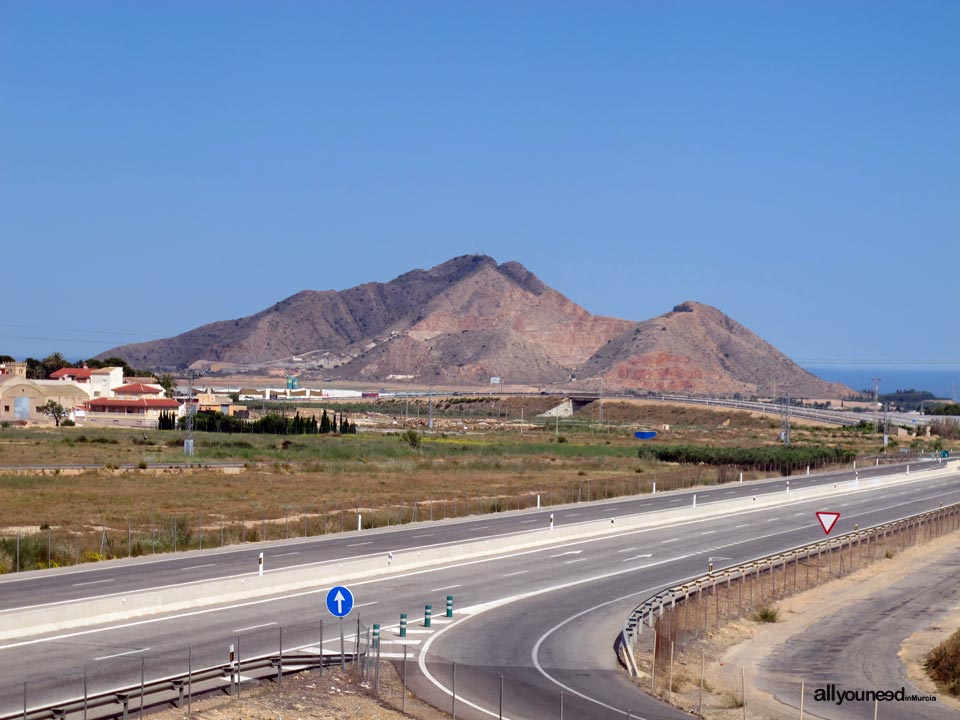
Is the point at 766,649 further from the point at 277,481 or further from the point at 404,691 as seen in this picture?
the point at 277,481

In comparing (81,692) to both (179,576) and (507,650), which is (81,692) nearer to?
(507,650)

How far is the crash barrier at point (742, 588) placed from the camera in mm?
27984

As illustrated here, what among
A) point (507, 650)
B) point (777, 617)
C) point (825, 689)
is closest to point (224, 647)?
point (507, 650)

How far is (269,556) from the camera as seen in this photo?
3888 cm

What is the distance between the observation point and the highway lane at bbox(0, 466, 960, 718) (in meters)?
22.5

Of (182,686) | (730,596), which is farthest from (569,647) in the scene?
(730,596)

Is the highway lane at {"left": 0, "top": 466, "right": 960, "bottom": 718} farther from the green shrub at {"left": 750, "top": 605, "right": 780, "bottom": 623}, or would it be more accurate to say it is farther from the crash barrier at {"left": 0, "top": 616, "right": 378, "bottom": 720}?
the green shrub at {"left": 750, "top": 605, "right": 780, "bottom": 623}

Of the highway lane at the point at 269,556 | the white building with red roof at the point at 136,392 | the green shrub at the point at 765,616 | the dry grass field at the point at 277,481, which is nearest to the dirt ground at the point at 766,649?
the green shrub at the point at 765,616

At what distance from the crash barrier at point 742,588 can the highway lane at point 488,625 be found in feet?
2.57

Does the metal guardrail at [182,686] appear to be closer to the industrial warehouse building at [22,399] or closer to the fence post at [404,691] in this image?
the fence post at [404,691]

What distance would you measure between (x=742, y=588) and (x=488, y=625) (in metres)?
10.7

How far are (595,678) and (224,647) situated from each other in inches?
289

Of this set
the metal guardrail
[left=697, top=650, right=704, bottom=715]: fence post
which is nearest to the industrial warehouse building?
[left=697, top=650, right=704, bottom=715]: fence post

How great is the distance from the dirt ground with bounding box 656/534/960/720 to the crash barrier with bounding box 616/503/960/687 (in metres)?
0.45
